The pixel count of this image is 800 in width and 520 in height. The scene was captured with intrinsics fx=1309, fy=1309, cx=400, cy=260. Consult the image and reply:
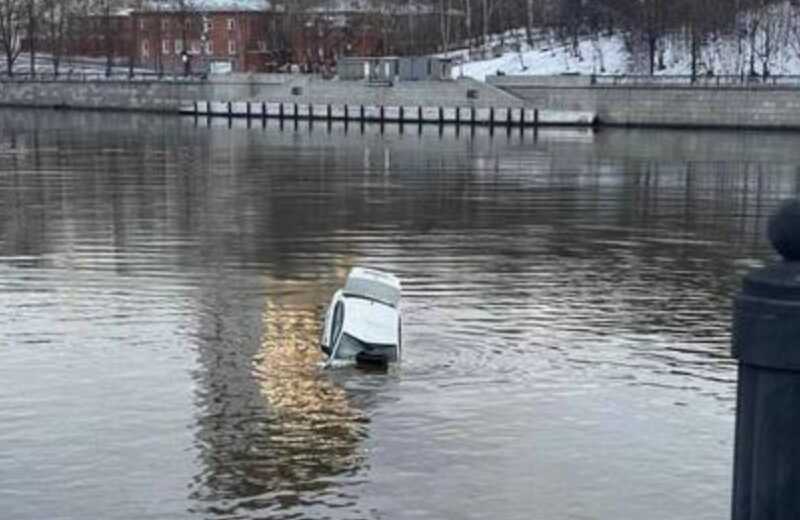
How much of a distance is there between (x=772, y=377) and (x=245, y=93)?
112383 millimetres

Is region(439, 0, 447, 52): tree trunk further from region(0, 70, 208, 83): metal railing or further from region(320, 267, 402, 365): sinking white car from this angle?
region(320, 267, 402, 365): sinking white car

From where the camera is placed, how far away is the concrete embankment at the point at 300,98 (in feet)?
323

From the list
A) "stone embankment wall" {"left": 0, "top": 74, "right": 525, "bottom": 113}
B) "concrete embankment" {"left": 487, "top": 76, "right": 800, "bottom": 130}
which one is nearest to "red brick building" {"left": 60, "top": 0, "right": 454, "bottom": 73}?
"stone embankment wall" {"left": 0, "top": 74, "right": 525, "bottom": 113}

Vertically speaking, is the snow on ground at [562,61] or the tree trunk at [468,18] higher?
the tree trunk at [468,18]

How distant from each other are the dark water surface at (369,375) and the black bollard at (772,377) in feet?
24.7

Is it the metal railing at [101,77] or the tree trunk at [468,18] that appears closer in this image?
the metal railing at [101,77]

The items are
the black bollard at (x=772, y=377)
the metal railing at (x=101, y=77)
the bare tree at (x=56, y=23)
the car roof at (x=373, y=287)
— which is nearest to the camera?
the black bollard at (x=772, y=377)

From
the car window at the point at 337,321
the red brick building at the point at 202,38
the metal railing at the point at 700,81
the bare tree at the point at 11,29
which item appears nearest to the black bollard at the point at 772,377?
the car window at the point at 337,321

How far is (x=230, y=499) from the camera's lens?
11.4m

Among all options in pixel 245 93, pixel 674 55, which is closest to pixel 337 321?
pixel 674 55

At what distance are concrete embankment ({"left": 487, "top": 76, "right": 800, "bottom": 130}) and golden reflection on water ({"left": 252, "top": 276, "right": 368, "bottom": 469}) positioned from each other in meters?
74.3

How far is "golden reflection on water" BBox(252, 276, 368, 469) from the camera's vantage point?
13.3 metres

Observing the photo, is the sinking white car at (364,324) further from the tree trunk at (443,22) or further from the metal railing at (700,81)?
the tree trunk at (443,22)

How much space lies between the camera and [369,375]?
53.0 ft
